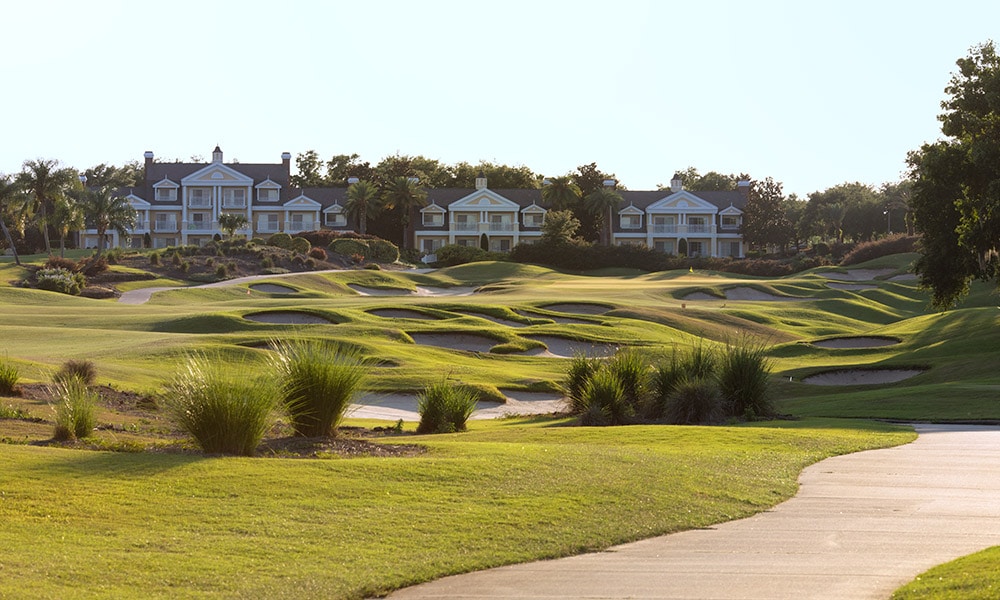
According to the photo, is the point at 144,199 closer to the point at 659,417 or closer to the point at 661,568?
the point at 659,417

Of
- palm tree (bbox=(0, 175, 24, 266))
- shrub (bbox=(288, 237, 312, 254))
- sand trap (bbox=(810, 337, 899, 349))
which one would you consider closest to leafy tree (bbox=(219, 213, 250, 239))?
shrub (bbox=(288, 237, 312, 254))

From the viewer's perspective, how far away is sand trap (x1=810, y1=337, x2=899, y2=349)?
4588 cm

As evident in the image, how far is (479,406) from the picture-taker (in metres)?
28.5

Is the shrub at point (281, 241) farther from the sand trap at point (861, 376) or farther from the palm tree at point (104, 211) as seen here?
A: the sand trap at point (861, 376)

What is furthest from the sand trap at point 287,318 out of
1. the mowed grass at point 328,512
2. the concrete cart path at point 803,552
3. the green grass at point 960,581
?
the green grass at point 960,581

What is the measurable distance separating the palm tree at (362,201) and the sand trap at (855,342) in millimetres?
69560

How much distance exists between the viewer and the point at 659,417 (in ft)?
72.8

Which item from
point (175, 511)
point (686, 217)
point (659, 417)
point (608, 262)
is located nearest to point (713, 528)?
point (175, 511)

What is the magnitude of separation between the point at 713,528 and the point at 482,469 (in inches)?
109

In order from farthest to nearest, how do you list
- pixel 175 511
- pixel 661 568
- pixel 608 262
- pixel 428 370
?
pixel 608 262 < pixel 428 370 < pixel 175 511 < pixel 661 568

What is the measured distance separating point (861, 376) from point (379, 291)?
140 feet

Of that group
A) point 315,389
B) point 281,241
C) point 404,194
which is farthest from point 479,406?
point 404,194

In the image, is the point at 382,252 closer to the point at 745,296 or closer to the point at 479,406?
the point at 745,296

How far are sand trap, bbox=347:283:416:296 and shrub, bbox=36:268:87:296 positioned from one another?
51.9 ft
